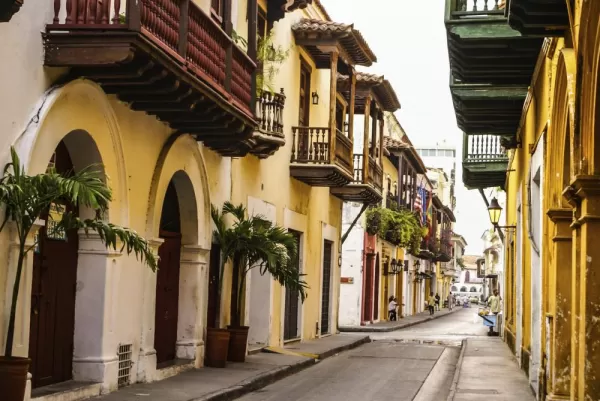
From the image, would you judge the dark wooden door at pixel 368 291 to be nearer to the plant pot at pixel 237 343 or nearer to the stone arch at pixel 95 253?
the plant pot at pixel 237 343

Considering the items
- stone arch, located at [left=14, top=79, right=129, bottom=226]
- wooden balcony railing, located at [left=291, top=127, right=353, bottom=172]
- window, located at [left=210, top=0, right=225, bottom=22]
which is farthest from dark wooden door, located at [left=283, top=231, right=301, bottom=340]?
stone arch, located at [left=14, top=79, right=129, bottom=226]

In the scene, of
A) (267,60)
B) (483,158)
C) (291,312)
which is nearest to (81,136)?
(267,60)

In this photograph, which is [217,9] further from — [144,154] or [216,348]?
[216,348]

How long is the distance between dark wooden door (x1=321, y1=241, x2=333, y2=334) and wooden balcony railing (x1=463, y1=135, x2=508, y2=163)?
494 cm

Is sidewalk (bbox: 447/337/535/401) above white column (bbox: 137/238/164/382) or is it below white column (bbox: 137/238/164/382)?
below

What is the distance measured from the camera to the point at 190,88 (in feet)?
41.4

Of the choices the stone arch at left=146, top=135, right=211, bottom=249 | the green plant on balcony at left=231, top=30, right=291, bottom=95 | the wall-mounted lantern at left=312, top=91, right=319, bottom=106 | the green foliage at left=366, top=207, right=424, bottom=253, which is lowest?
the stone arch at left=146, top=135, right=211, bottom=249

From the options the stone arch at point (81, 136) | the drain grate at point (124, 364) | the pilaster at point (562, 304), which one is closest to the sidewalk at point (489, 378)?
the pilaster at point (562, 304)

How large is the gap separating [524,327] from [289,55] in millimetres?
7652

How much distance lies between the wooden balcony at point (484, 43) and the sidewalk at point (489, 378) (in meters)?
4.78

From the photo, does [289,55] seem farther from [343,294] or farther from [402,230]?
[402,230]

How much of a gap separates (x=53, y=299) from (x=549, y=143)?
6.36m

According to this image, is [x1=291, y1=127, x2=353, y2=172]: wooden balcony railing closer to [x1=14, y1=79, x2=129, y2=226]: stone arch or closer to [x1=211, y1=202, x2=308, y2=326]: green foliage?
[x1=211, y1=202, x2=308, y2=326]: green foliage

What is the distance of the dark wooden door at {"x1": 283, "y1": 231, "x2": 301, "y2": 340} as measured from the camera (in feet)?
78.8
